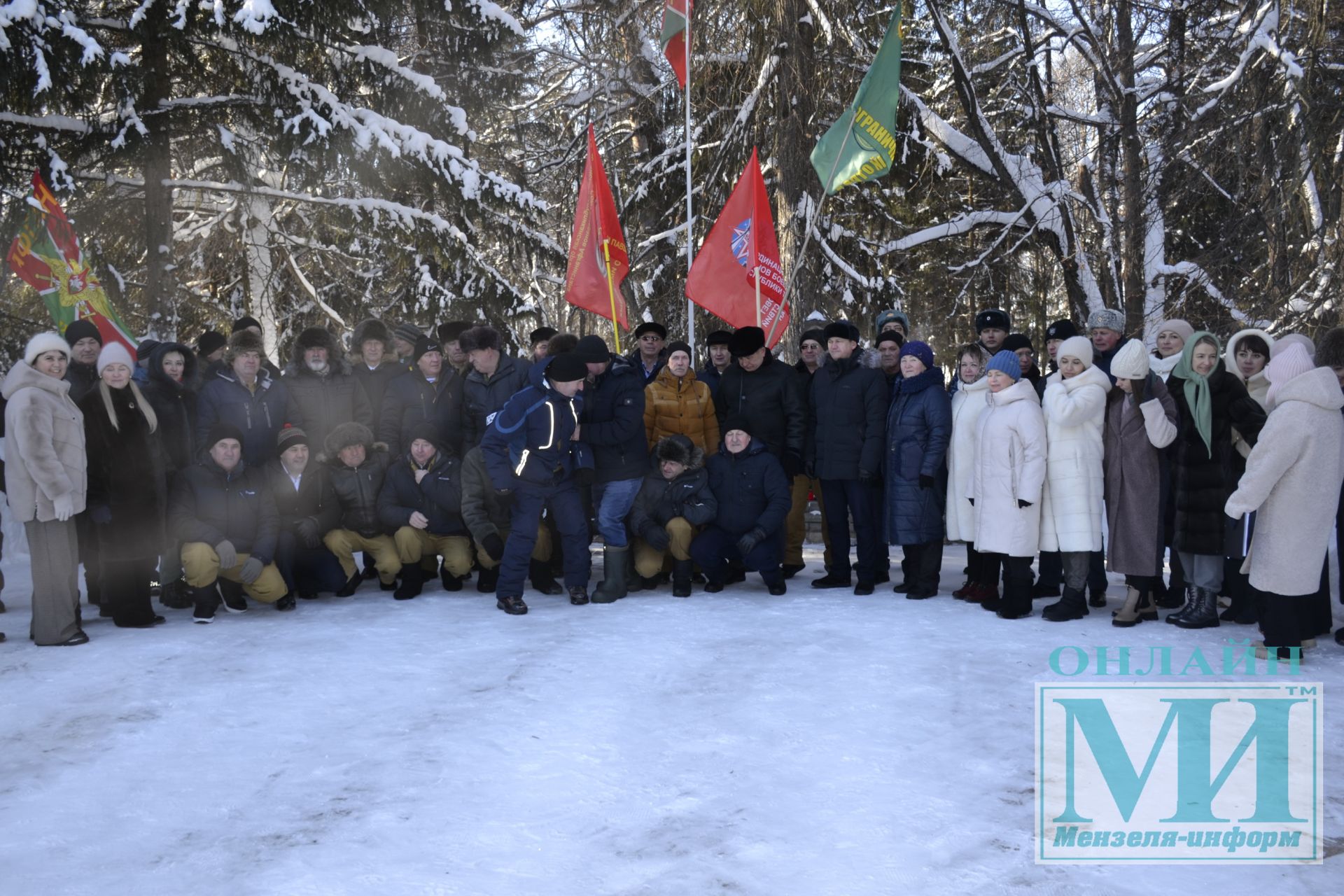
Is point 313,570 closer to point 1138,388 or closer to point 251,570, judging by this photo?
point 251,570

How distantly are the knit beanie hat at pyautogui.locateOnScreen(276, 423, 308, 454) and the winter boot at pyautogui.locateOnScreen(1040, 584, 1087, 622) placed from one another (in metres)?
5.23

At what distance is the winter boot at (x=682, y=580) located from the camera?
7754mm

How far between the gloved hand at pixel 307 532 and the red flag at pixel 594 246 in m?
3.24

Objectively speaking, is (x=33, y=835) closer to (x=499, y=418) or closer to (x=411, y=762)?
(x=411, y=762)

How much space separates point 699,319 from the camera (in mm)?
16359

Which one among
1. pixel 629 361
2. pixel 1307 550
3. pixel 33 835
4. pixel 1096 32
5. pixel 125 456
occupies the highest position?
pixel 1096 32

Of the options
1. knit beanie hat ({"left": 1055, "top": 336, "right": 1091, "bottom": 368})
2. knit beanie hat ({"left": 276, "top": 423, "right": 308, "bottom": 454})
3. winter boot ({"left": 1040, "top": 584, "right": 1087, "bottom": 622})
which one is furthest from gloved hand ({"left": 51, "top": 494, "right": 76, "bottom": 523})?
knit beanie hat ({"left": 1055, "top": 336, "right": 1091, "bottom": 368})

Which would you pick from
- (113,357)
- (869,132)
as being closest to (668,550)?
(113,357)

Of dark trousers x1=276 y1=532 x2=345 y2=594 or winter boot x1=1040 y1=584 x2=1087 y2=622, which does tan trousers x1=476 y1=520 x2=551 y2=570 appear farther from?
winter boot x1=1040 y1=584 x2=1087 y2=622

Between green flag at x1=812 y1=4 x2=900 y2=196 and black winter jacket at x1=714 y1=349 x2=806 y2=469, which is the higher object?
green flag at x1=812 y1=4 x2=900 y2=196

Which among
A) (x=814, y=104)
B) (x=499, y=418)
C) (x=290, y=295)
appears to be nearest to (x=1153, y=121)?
(x=814, y=104)

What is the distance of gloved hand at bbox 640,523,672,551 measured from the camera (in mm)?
7789

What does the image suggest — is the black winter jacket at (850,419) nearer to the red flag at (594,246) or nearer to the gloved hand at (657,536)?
the gloved hand at (657,536)

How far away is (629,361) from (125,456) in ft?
11.9
